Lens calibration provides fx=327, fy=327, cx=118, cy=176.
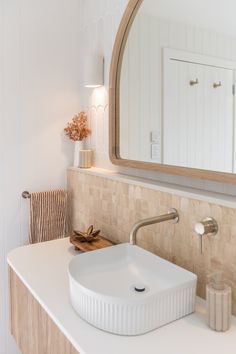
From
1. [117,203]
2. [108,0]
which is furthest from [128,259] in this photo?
[108,0]

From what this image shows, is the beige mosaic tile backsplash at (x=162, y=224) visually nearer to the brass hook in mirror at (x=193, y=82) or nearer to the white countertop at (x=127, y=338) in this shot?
the white countertop at (x=127, y=338)

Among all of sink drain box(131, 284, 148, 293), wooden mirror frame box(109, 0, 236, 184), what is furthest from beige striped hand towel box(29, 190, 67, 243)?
sink drain box(131, 284, 148, 293)

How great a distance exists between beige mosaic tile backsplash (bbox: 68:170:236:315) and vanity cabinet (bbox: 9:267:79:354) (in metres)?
0.46

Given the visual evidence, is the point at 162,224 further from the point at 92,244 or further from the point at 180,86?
the point at 180,86

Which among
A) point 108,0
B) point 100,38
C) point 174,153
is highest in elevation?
point 108,0

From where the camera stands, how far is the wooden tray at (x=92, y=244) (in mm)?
1419

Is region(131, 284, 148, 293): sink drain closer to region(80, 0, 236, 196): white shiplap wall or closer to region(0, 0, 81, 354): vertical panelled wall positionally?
region(80, 0, 236, 196): white shiplap wall

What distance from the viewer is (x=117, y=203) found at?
1.50 m

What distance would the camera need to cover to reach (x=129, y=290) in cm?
109

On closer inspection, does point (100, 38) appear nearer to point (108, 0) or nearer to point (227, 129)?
point (108, 0)

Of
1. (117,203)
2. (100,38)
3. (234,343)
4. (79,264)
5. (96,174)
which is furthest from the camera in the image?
(100,38)

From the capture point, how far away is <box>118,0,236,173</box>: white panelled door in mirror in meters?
1.05

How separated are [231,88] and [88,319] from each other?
2.71 ft

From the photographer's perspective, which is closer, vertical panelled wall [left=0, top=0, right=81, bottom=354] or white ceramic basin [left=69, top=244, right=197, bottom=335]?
white ceramic basin [left=69, top=244, right=197, bottom=335]
